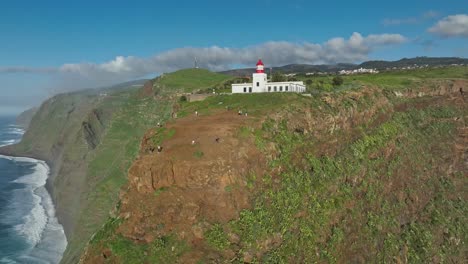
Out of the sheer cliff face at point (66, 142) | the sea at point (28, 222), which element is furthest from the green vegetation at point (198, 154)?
the sheer cliff face at point (66, 142)

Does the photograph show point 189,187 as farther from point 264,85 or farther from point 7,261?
point 7,261

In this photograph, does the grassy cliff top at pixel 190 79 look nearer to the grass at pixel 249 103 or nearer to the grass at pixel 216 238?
the grass at pixel 249 103

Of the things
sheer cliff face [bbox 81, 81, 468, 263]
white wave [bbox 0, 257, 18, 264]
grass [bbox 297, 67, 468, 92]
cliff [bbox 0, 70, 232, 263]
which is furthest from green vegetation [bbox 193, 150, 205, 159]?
white wave [bbox 0, 257, 18, 264]

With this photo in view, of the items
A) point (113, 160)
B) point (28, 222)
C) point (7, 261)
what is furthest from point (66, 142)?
point (7, 261)

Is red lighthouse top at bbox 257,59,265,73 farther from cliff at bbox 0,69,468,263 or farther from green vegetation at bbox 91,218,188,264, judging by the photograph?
green vegetation at bbox 91,218,188,264

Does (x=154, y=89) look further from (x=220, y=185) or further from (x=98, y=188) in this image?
(x=220, y=185)
